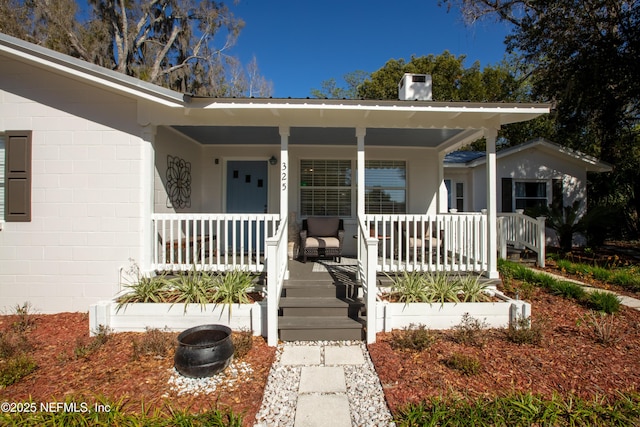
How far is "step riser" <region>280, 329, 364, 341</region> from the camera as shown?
3.97 m

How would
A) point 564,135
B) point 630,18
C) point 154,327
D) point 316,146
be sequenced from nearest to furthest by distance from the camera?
point 154,327, point 316,146, point 630,18, point 564,135

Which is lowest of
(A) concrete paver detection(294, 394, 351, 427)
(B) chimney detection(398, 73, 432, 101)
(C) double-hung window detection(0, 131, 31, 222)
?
(A) concrete paver detection(294, 394, 351, 427)

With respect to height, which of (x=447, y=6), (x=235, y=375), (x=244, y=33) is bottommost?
(x=235, y=375)

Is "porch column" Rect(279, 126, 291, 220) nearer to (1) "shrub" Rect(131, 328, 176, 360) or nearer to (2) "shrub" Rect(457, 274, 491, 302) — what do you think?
Result: (1) "shrub" Rect(131, 328, 176, 360)

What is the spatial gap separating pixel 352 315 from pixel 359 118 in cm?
298

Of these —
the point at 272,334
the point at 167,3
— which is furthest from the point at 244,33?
the point at 272,334

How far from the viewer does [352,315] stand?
4211 millimetres

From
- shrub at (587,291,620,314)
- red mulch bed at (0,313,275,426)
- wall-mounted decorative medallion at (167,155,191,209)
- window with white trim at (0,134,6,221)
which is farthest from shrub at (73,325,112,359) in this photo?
shrub at (587,291,620,314)

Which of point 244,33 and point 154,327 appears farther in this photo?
point 244,33

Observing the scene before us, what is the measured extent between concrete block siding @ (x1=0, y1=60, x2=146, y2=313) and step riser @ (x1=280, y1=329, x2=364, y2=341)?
104 inches

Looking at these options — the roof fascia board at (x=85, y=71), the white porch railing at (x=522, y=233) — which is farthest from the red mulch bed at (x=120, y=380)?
the white porch railing at (x=522, y=233)

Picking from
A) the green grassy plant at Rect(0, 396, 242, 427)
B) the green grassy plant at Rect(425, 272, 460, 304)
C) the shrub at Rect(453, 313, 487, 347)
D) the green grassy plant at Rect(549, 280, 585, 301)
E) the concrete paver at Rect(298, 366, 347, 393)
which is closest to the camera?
the green grassy plant at Rect(0, 396, 242, 427)

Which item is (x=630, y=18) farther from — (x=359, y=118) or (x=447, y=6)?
(x=359, y=118)

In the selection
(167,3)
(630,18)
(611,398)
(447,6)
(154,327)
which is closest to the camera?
(611,398)
